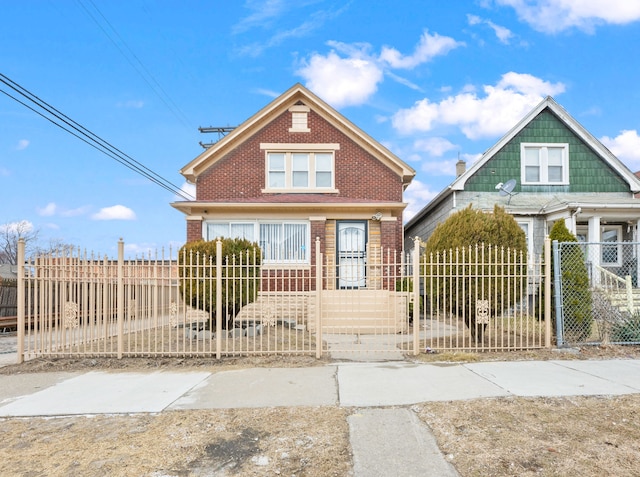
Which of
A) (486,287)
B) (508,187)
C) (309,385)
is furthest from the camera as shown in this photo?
(508,187)

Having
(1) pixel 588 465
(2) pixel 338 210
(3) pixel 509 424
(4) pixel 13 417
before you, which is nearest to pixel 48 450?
(4) pixel 13 417

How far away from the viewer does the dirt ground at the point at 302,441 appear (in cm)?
401

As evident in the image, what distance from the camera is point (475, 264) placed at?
8.70 meters

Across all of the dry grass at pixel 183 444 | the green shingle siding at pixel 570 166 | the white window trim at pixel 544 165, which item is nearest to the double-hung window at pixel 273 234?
the green shingle siding at pixel 570 166

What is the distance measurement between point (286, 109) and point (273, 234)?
5.02 meters

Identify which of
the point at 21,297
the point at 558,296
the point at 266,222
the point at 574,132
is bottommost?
the point at 558,296

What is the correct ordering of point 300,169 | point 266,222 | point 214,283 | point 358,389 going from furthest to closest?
point 300,169, point 266,222, point 214,283, point 358,389

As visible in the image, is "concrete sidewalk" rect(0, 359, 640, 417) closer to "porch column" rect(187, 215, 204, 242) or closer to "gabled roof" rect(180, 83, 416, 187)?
"porch column" rect(187, 215, 204, 242)

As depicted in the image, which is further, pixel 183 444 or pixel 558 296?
pixel 558 296

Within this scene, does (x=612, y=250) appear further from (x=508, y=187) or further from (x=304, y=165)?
(x=304, y=165)

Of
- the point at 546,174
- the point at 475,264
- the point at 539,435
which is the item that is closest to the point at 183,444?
the point at 539,435

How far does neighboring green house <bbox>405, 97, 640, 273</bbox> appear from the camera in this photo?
16.4 metres

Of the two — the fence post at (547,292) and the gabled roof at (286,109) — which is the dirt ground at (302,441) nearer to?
the fence post at (547,292)

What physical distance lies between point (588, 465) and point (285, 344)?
6769 millimetres
